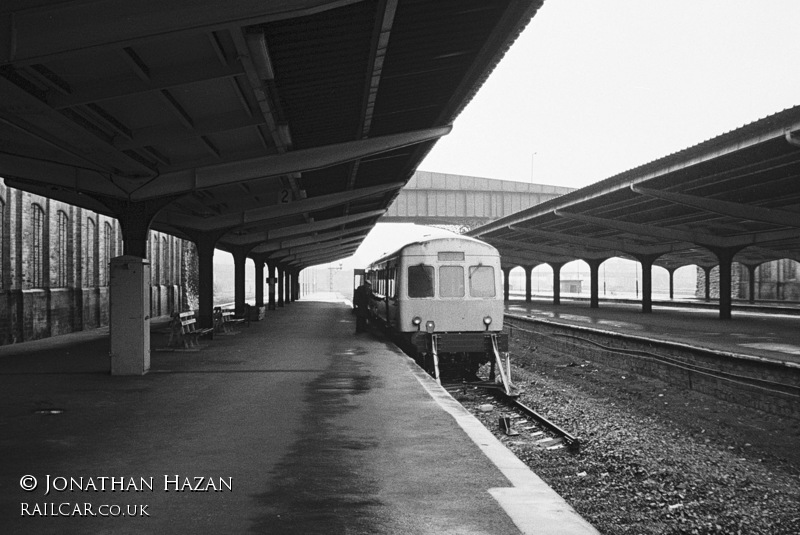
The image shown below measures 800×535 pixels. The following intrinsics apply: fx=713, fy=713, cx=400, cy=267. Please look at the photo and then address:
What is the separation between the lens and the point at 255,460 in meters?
6.28

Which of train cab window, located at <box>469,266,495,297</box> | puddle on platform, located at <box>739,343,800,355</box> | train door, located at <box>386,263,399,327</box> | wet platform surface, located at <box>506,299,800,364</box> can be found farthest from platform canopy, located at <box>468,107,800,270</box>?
train door, located at <box>386,263,399,327</box>

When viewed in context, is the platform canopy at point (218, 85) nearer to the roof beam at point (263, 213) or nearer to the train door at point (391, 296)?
the roof beam at point (263, 213)

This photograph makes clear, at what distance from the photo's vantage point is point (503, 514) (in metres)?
4.77

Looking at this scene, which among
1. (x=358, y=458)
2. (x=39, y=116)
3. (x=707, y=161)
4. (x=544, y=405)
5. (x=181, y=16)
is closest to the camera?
(x=358, y=458)

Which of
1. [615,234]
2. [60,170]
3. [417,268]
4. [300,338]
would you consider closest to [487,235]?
[615,234]

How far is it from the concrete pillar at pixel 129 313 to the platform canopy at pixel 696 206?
1195cm

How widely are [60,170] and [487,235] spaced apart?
28.7 meters

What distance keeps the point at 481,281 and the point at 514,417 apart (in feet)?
14.8

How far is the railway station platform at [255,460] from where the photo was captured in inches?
185

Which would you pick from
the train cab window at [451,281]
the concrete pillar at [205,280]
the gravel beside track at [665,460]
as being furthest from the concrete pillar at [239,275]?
the gravel beside track at [665,460]

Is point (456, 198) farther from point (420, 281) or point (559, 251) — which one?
point (420, 281)

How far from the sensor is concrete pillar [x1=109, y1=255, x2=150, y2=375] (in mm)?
11633

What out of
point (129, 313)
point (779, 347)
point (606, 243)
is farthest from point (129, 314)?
point (606, 243)

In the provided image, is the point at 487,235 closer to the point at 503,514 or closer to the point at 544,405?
the point at 544,405
